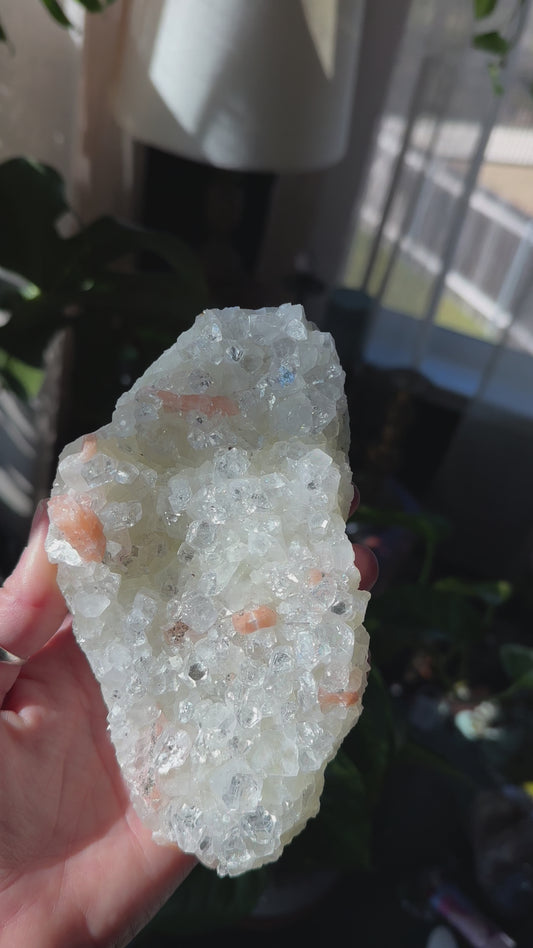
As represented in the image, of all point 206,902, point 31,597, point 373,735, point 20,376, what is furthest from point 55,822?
point 20,376

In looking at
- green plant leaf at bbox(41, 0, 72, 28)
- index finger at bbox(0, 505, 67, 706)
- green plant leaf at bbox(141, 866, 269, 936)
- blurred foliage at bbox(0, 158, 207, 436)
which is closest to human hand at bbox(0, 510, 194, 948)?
index finger at bbox(0, 505, 67, 706)

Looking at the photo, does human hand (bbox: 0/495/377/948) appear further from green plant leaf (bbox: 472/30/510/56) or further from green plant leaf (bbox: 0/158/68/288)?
green plant leaf (bbox: 472/30/510/56)

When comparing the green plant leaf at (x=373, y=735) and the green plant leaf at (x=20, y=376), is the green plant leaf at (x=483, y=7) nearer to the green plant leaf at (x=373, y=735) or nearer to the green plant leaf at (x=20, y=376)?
the green plant leaf at (x=20, y=376)

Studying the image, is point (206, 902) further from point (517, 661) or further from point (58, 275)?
point (58, 275)

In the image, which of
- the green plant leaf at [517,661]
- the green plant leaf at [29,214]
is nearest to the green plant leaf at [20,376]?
the green plant leaf at [29,214]

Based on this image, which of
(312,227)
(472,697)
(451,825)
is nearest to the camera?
(451,825)

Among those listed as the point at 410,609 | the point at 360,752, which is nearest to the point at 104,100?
A: the point at 410,609

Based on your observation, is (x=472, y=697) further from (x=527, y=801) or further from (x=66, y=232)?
(x=66, y=232)
